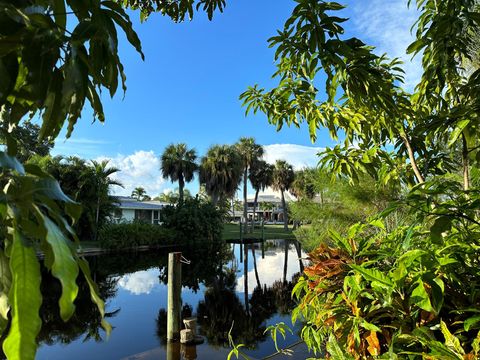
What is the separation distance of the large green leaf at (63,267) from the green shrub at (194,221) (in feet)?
78.2

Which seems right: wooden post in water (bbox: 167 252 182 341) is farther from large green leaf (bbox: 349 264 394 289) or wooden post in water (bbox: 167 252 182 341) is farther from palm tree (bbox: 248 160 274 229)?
palm tree (bbox: 248 160 274 229)

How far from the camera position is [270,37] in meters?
1.72

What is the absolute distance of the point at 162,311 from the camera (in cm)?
947

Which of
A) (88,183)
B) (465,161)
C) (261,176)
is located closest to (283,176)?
(261,176)

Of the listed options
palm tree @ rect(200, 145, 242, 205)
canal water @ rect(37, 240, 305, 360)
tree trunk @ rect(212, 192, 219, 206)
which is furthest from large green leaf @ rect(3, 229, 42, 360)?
tree trunk @ rect(212, 192, 219, 206)

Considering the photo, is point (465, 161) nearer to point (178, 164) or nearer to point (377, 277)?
point (377, 277)

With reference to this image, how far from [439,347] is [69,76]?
127cm

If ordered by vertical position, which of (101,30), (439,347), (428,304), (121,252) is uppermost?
(101,30)

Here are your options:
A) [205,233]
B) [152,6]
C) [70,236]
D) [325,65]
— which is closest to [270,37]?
[325,65]

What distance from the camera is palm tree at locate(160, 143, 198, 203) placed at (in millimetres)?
32219

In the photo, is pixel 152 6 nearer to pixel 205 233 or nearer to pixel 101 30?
pixel 101 30

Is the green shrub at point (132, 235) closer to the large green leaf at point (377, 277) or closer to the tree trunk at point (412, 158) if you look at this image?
the tree trunk at point (412, 158)

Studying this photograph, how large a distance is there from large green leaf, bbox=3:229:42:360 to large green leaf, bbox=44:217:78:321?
0.09 feet

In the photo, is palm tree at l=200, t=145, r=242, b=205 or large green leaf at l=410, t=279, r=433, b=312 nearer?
large green leaf at l=410, t=279, r=433, b=312
